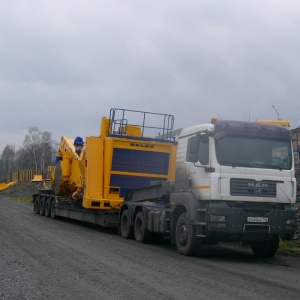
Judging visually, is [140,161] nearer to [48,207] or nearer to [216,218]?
[216,218]

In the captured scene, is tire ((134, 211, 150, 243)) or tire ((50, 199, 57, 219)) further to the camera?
tire ((50, 199, 57, 219))

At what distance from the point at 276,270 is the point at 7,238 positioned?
7.44m

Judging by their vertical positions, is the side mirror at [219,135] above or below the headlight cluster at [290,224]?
above

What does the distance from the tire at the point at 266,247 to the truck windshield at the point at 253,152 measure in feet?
5.73

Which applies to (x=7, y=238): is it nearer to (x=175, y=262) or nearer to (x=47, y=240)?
(x=47, y=240)

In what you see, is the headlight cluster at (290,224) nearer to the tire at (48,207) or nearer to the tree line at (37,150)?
the tire at (48,207)

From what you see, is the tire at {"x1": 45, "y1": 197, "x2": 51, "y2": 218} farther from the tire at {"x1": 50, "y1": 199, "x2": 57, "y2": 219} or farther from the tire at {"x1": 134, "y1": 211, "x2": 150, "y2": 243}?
the tire at {"x1": 134, "y1": 211, "x2": 150, "y2": 243}

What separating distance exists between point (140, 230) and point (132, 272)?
217 inches

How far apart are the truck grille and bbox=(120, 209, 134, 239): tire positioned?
5.01 meters

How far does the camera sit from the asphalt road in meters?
7.67

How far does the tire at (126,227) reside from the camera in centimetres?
1548

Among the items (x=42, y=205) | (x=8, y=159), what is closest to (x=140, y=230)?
(x=42, y=205)

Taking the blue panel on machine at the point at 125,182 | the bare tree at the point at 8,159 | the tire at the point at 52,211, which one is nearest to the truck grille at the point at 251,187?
the blue panel on machine at the point at 125,182

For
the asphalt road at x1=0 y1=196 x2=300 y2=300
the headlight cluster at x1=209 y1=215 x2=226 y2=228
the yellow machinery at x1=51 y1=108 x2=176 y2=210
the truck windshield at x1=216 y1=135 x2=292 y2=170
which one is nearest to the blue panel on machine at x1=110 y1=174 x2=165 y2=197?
the yellow machinery at x1=51 y1=108 x2=176 y2=210
